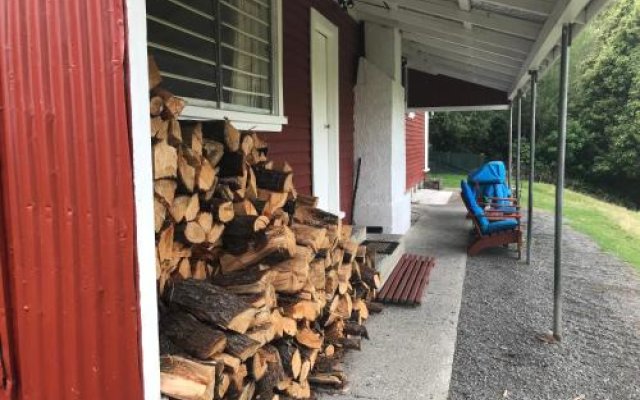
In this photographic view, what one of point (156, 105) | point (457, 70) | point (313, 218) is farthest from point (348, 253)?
point (457, 70)

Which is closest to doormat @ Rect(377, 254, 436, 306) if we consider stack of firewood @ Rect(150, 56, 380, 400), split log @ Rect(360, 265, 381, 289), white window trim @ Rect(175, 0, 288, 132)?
split log @ Rect(360, 265, 381, 289)

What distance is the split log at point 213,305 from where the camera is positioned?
7.35ft

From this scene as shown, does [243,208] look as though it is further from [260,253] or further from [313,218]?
[313,218]

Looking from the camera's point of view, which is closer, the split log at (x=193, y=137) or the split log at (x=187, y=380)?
the split log at (x=187, y=380)

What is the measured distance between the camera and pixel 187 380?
6.57 feet

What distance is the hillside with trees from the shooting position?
30250 mm

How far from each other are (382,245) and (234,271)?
373 centimetres

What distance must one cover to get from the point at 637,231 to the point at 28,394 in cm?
1357

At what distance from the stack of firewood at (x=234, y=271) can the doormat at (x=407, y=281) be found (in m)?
1.39

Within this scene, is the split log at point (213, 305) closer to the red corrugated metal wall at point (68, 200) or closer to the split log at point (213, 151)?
the red corrugated metal wall at point (68, 200)

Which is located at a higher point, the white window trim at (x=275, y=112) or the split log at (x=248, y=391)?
the white window trim at (x=275, y=112)

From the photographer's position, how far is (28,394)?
1878mm

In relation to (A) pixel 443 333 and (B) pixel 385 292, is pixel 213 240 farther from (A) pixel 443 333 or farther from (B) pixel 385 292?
(B) pixel 385 292

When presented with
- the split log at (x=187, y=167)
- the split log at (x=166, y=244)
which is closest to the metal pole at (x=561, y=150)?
the split log at (x=187, y=167)
